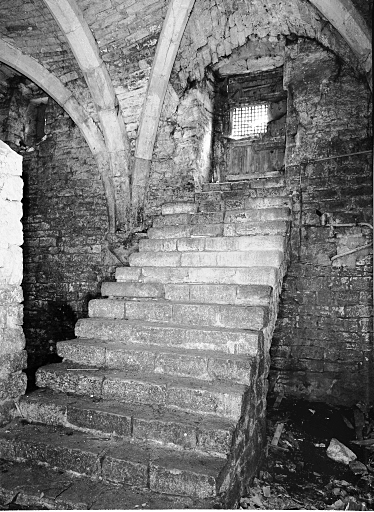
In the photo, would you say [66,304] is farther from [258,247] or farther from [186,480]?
[186,480]

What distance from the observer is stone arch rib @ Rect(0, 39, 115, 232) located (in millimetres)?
6500

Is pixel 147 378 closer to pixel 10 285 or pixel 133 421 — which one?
pixel 133 421

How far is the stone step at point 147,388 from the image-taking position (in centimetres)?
266

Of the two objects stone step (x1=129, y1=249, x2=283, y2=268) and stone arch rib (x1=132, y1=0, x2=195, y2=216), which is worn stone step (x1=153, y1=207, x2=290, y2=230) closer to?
stone step (x1=129, y1=249, x2=283, y2=268)

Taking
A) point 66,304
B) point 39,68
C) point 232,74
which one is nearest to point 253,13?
point 232,74

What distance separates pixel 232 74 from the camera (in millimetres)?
7816

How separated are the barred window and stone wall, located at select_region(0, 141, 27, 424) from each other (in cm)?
637

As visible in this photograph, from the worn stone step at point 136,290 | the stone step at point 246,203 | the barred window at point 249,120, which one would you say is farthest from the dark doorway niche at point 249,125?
the worn stone step at point 136,290

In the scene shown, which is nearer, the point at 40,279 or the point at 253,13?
the point at 253,13

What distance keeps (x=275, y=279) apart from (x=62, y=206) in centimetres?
493

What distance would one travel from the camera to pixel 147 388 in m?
2.85

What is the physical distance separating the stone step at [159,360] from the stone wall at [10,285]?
1.69 feet

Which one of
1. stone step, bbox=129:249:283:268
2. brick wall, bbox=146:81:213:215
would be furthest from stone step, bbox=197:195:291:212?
stone step, bbox=129:249:283:268

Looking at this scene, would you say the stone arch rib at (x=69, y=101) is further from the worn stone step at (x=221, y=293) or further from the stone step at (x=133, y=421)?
the stone step at (x=133, y=421)
